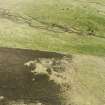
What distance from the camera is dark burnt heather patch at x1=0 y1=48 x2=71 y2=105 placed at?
1777cm

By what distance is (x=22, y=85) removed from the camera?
18922 mm

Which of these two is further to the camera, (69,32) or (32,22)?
(32,22)

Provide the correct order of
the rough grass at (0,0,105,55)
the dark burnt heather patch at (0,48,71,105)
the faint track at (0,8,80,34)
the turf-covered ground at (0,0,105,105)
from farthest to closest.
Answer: the faint track at (0,8,80,34)
the rough grass at (0,0,105,55)
the turf-covered ground at (0,0,105,105)
the dark burnt heather patch at (0,48,71,105)

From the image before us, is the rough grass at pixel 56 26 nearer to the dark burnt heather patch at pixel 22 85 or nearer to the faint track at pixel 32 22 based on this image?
the faint track at pixel 32 22

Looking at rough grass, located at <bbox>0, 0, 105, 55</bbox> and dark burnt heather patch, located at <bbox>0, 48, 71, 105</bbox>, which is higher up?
rough grass, located at <bbox>0, 0, 105, 55</bbox>

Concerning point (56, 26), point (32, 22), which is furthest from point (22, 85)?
point (56, 26)

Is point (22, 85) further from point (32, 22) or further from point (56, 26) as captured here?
point (56, 26)

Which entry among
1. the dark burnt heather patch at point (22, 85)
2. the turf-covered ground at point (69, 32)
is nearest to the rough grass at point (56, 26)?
the turf-covered ground at point (69, 32)

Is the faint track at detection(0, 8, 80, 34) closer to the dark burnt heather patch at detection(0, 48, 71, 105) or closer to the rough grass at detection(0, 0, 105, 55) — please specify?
the rough grass at detection(0, 0, 105, 55)

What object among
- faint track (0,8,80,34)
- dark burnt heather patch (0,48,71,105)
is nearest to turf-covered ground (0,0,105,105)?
faint track (0,8,80,34)

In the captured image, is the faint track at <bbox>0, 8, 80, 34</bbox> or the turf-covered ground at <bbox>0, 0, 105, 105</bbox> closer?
the turf-covered ground at <bbox>0, 0, 105, 105</bbox>

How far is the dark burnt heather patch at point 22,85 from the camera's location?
699 inches

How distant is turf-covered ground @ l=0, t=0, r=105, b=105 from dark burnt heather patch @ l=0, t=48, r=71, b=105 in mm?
1661

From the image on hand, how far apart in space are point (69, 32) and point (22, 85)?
478 inches
